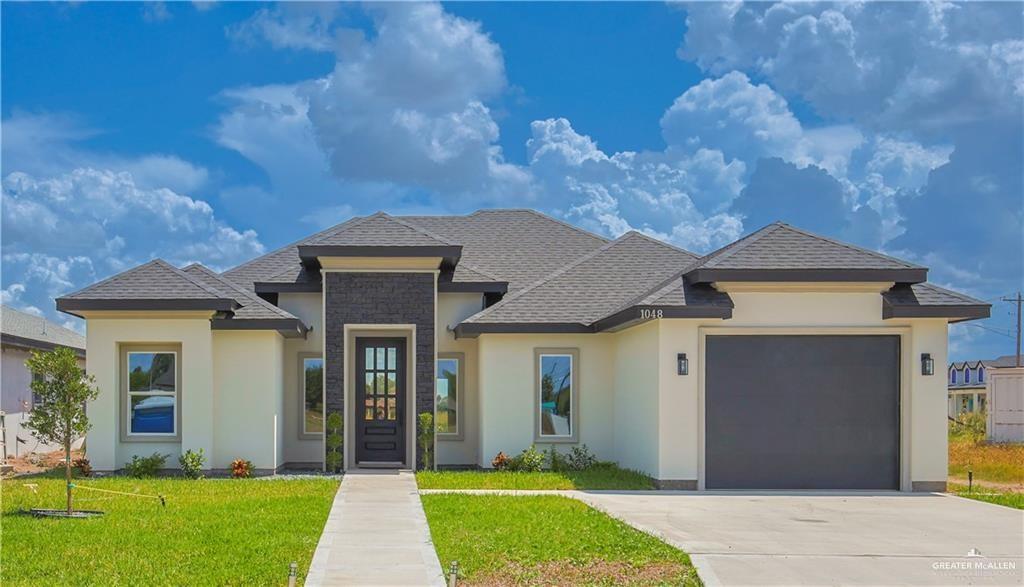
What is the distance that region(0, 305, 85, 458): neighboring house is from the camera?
22750mm

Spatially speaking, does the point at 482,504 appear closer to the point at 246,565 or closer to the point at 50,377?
the point at 246,565

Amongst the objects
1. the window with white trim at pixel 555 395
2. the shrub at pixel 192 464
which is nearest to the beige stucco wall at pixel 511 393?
the window with white trim at pixel 555 395

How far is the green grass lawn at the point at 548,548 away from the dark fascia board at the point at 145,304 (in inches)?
245

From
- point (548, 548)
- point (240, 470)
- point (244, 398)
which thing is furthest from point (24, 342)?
point (548, 548)

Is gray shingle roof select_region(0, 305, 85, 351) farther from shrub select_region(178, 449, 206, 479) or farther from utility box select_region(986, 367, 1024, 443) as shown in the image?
utility box select_region(986, 367, 1024, 443)

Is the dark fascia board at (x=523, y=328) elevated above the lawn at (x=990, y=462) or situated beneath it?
elevated above

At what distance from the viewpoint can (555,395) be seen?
18.8 meters

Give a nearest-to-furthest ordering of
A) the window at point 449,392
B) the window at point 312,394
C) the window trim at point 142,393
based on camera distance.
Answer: the window trim at point 142,393
the window at point 312,394
the window at point 449,392

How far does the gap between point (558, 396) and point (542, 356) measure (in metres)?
0.82

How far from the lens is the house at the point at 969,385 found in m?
49.9

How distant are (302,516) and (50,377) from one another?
392 centimetres

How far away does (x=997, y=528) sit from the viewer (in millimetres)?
11938

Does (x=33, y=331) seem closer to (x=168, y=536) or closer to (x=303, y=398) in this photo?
(x=303, y=398)

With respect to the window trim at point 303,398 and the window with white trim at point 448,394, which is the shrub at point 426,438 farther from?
the window trim at point 303,398
